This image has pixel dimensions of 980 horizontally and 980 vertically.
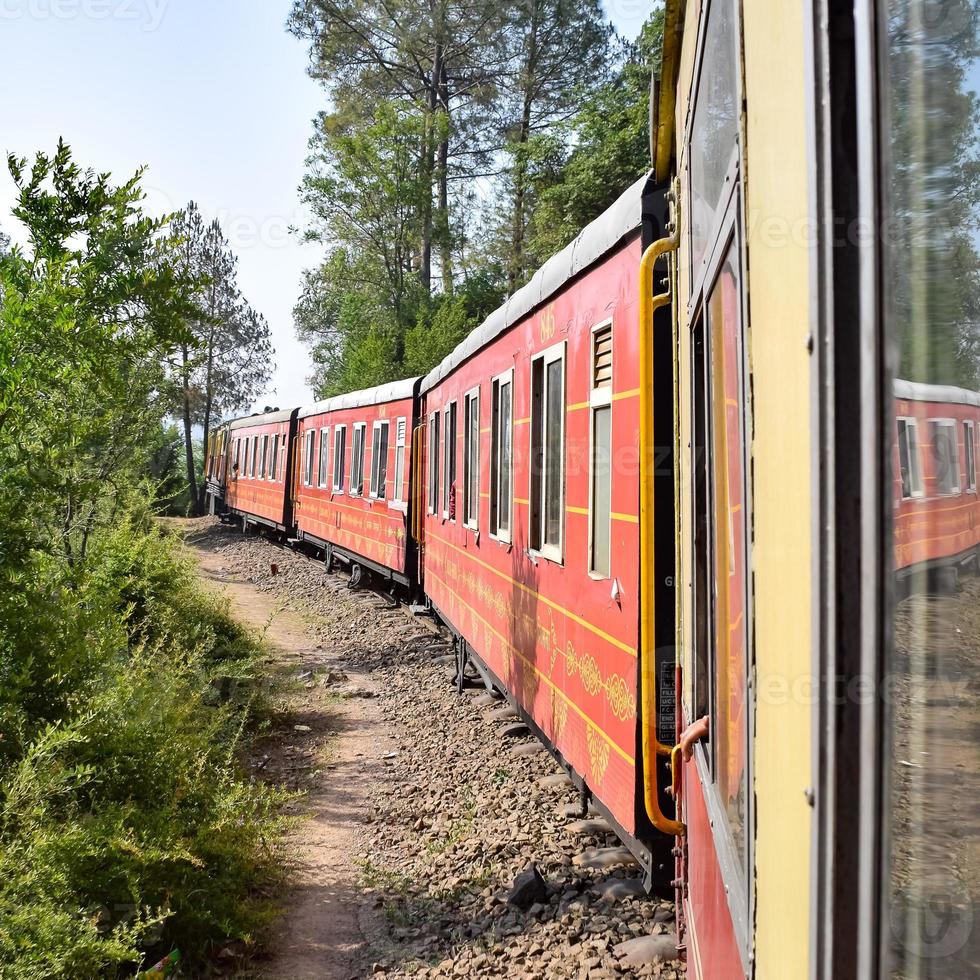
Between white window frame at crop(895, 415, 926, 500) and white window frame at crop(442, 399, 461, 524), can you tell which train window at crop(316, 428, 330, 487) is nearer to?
white window frame at crop(442, 399, 461, 524)

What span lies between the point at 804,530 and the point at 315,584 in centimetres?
1695

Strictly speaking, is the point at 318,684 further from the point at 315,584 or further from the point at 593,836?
the point at 315,584

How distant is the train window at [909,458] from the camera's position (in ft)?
2.18

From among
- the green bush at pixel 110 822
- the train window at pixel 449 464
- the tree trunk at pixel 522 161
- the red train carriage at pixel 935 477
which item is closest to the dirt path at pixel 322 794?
the green bush at pixel 110 822

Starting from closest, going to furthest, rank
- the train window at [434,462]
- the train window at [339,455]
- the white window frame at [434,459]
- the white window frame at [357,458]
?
the white window frame at [434,459]
the train window at [434,462]
the white window frame at [357,458]
the train window at [339,455]

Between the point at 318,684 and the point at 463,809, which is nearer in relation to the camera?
the point at 463,809

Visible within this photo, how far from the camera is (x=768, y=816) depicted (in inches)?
39.9

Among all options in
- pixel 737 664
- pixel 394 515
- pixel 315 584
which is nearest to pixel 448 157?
pixel 315 584

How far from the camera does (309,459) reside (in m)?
19.9

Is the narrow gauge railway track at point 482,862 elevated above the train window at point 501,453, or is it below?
below

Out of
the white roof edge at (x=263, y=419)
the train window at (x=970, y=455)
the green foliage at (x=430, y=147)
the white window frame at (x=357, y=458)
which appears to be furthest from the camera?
the green foliage at (x=430, y=147)

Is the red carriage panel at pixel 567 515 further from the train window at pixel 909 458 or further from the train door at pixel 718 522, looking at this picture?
the train window at pixel 909 458

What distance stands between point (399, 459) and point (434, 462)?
273 cm

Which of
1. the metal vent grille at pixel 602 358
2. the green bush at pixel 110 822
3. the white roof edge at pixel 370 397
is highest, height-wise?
the white roof edge at pixel 370 397
